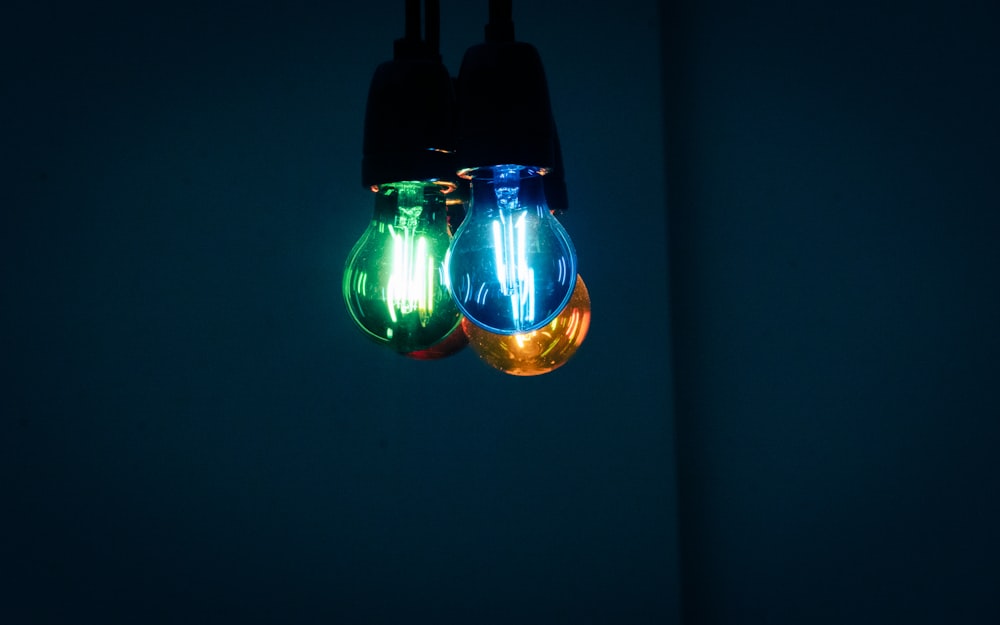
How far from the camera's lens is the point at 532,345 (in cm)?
69

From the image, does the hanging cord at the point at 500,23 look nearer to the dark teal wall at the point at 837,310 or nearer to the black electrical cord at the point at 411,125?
the black electrical cord at the point at 411,125

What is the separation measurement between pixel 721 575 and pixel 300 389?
105 centimetres

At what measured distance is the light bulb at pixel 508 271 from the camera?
592 mm

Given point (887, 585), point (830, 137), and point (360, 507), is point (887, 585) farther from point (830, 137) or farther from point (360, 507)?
point (360, 507)

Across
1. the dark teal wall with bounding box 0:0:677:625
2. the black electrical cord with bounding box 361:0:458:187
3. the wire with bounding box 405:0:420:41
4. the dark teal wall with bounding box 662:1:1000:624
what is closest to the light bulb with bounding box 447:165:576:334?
the black electrical cord with bounding box 361:0:458:187

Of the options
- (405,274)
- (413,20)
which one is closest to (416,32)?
(413,20)

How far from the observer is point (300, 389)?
1.85m

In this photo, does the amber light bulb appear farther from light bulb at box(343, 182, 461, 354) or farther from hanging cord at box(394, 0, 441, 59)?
hanging cord at box(394, 0, 441, 59)

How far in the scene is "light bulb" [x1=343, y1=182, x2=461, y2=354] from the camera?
2.19 ft

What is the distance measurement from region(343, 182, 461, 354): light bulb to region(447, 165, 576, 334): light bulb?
0.25ft

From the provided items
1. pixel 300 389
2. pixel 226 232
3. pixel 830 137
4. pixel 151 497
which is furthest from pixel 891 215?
pixel 151 497

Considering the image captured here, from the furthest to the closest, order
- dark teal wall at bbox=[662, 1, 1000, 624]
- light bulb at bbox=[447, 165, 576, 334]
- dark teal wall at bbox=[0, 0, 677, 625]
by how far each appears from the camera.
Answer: dark teal wall at bbox=[0, 0, 677, 625] < dark teal wall at bbox=[662, 1, 1000, 624] < light bulb at bbox=[447, 165, 576, 334]

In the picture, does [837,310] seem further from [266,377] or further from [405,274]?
[266,377]

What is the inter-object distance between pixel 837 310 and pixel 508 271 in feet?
3.05
